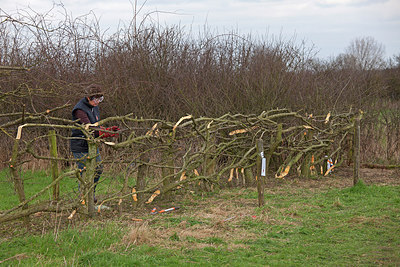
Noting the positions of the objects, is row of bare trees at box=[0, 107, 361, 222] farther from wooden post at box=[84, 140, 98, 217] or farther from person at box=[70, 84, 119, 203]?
person at box=[70, 84, 119, 203]

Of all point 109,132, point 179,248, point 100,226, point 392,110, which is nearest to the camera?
point 179,248

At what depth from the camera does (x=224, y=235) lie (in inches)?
210

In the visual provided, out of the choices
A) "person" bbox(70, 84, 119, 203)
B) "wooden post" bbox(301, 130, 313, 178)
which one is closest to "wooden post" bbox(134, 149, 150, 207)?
"person" bbox(70, 84, 119, 203)

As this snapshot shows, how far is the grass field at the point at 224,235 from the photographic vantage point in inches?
175

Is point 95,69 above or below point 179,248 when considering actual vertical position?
above

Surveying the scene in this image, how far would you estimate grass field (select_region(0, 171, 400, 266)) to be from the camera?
444 centimetres

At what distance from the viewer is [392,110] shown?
12.7 m

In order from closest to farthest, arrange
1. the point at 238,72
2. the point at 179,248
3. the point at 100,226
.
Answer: the point at 179,248 → the point at 100,226 → the point at 238,72

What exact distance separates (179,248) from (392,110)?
9.94 metres

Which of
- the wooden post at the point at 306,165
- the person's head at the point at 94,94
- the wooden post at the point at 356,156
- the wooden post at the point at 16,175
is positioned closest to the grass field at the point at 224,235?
the wooden post at the point at 16,175

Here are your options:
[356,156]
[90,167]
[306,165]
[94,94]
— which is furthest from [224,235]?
[306,165]

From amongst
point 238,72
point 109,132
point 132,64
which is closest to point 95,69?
point 132,64

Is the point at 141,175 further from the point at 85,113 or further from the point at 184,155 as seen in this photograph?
the point at 85,113

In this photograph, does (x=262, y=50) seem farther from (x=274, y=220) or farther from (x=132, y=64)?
(x=274, y=220)
